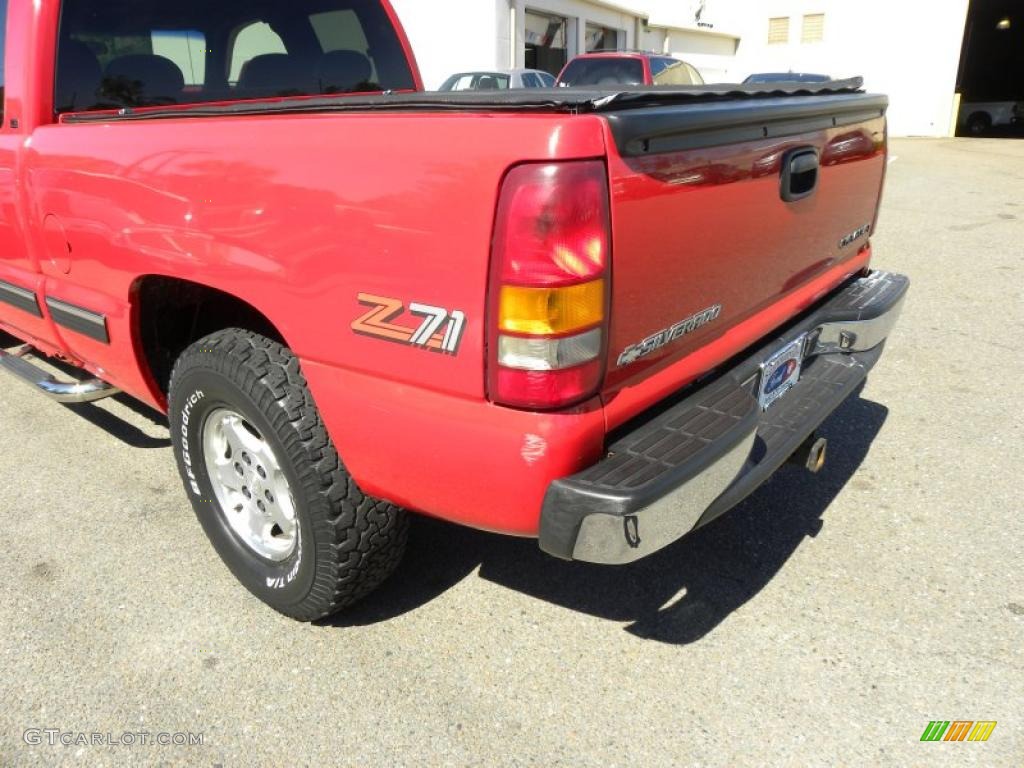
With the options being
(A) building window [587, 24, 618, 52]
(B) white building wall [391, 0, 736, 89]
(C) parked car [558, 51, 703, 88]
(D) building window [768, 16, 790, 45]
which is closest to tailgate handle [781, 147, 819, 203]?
(C) parked car [558, 51, 703, 88]

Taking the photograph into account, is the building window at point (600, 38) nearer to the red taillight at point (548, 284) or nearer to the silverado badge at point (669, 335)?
the silverado badge at point (669, 335)

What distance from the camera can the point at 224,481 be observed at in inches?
102

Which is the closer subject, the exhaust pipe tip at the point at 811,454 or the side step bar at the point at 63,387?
the exhaust pipe tip at the point at 811,454

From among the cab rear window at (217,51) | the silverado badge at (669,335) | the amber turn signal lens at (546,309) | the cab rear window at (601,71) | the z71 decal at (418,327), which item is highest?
the cab rear window at (601,71)

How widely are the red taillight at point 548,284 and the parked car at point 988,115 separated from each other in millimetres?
26908

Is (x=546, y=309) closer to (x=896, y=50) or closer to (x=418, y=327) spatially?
(x=418, y=327)

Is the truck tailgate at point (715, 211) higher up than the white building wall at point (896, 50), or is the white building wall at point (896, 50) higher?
the white building wall at point (896, 50)

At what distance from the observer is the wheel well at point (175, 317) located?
2.58 meters

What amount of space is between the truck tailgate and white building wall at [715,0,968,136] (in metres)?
22.9

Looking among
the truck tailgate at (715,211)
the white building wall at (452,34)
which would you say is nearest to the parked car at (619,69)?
the white building wall at (452,34)

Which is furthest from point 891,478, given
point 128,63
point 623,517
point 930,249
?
point 930,249

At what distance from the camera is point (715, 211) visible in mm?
1989

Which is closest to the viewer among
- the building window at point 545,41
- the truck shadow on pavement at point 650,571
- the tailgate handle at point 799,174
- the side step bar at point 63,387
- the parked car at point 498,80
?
the tailgate handle at point 799,174

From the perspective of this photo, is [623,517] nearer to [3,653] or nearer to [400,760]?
[400,760]
